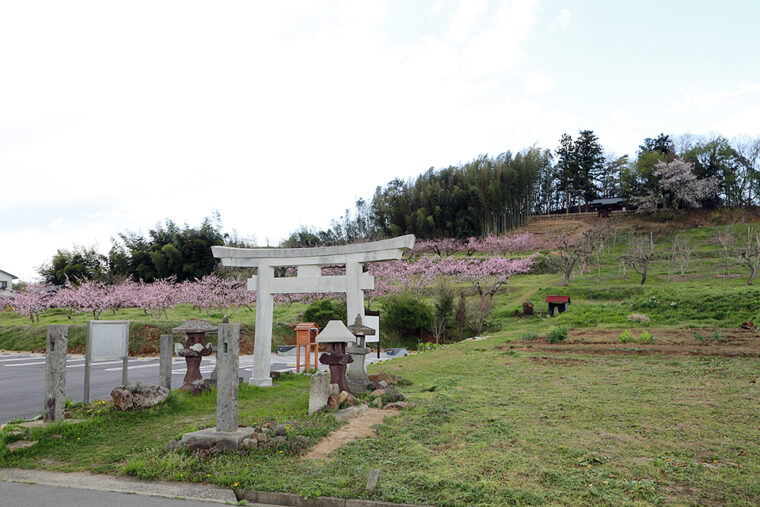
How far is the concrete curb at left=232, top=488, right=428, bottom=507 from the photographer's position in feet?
12.2

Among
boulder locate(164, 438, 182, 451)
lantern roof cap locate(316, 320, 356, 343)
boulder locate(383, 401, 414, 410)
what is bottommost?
boulder locate(383, 401, 414, 410)

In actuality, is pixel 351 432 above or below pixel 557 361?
above

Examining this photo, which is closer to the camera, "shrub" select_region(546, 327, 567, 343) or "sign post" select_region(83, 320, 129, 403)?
"sign post" select_region(83, 320, 129, 403)

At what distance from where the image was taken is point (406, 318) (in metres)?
22.7

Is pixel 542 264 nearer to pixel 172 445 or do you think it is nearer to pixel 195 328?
pixel 195 328

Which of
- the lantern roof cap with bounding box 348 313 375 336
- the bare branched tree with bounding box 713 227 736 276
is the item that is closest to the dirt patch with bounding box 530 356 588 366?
the lantern roof cap with bounding box 348 313 375 336

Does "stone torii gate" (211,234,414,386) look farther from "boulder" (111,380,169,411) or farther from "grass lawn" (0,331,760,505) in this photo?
"boulder" (111,380,169,411)

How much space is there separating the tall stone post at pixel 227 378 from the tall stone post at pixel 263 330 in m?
5.02

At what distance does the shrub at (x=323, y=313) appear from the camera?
848 inches

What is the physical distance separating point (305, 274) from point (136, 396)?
471 centimetres

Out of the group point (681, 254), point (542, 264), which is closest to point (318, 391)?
point (542, 264)

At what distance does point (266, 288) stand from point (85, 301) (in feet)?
75.7

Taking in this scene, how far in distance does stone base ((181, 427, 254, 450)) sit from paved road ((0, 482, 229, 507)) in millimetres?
Answer: 990

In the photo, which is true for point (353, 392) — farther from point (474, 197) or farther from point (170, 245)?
point (474, 197)
